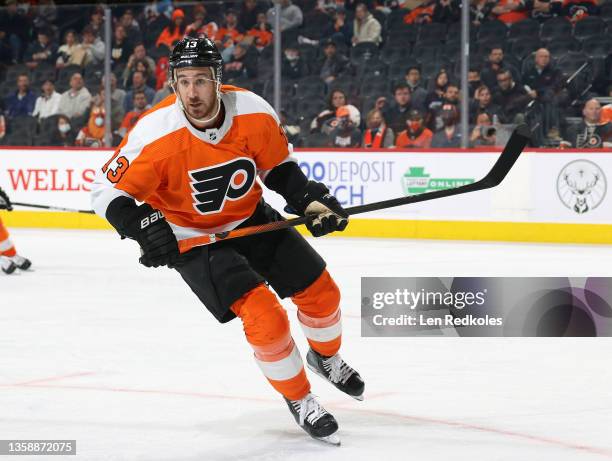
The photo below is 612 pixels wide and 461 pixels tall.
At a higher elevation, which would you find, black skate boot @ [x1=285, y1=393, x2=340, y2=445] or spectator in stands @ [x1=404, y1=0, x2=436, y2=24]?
spectator in stands @ [x1=404, y1=0, x2=436, y2=24]

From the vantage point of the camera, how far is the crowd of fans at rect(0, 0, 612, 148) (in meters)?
9.67

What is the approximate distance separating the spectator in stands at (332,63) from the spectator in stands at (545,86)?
1761mm

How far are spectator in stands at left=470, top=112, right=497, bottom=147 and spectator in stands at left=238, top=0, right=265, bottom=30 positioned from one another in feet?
7.84

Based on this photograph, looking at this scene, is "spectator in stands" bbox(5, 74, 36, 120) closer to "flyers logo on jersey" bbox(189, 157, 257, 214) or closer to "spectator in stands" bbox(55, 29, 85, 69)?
"spectator in stands" bbox(55, 29, 85, 69)

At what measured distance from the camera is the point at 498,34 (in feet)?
32.7

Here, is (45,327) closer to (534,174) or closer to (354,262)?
(354,262)

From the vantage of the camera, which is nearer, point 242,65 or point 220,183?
point 220,183

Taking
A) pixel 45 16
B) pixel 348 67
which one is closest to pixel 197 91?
pixel 348 67

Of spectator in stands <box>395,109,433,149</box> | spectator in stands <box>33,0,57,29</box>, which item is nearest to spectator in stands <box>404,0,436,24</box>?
spectator in stands <box>395,109,433,149</box>

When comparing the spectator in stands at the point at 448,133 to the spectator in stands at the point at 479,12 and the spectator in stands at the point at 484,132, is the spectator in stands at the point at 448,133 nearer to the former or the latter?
the spectator in stands at the point at 484,132

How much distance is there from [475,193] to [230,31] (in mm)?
2866

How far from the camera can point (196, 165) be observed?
357cm

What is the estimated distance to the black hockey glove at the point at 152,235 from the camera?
346 cm

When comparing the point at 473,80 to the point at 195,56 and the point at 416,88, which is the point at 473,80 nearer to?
the point at 416,88
